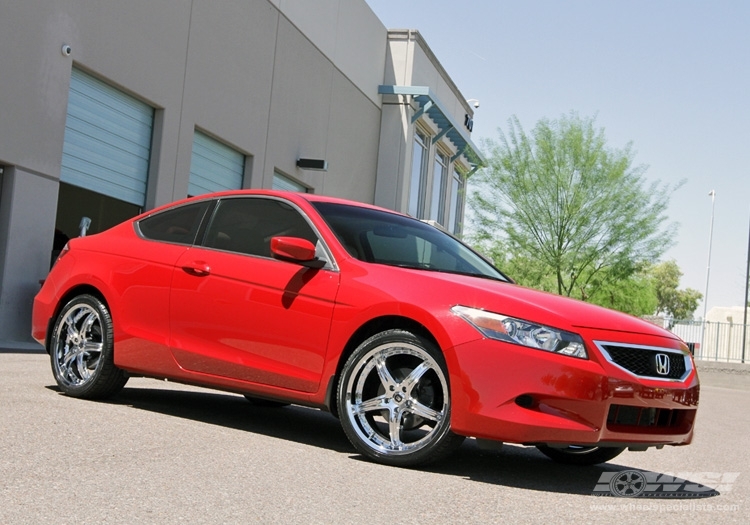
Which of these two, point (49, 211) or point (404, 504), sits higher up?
point (49, 211)

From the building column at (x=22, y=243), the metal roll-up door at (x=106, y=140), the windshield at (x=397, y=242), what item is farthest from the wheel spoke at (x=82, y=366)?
the metal roll-up door at (x=106, y=140)

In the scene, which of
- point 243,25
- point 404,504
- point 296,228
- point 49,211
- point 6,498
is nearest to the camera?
point 6,498

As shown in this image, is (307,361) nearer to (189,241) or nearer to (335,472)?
(335,472)

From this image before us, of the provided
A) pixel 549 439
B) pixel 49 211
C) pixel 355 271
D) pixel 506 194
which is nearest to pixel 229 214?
pixel 355 271

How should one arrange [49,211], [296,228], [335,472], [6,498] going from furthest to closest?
[49,211]
[296,228]
[335,472]
[6,498]

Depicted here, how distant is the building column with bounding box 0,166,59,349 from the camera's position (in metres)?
13.6

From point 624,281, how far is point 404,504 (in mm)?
34336

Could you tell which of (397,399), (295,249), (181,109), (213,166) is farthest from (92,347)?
(213,166)

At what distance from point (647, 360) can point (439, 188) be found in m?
35.5

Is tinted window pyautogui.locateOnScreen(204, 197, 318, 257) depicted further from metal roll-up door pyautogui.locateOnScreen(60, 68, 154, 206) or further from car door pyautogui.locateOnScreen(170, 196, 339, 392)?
metal roll-up door pyautogui.locateOnScreen(60, 68, 154, 206)

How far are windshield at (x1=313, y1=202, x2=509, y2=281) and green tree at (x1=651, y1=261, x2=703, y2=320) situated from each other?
372ft

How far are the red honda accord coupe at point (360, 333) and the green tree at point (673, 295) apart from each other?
113808 millimetres

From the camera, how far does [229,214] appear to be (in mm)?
6613

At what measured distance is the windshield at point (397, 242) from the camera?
6023 mm
